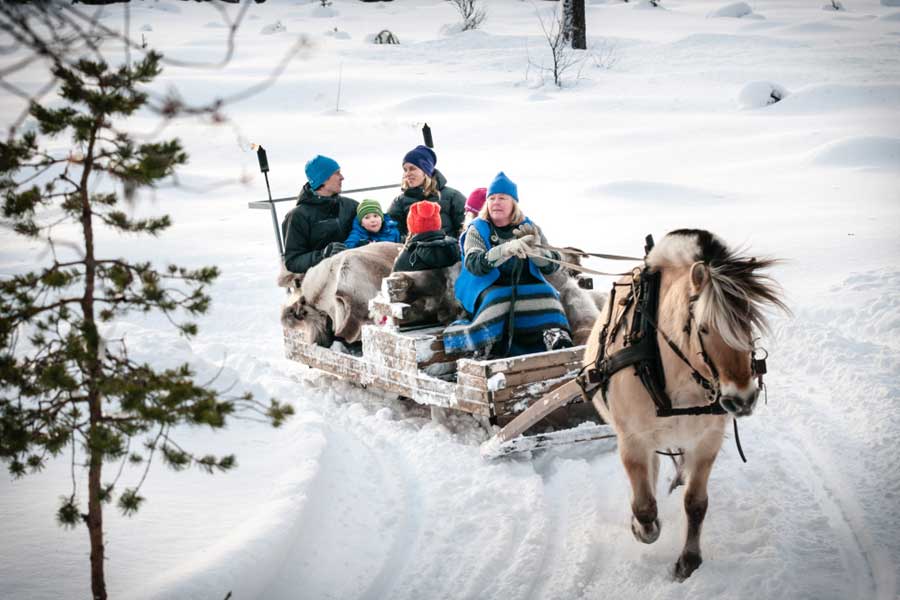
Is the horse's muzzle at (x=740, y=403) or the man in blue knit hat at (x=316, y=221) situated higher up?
the man in blue knit hat at (x=316, y=221)

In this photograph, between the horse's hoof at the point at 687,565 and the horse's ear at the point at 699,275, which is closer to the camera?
the horse's ear at the point at 699,275

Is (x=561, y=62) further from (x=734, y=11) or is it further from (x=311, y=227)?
(x=311, y=227)

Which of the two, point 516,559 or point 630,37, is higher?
point 630,37

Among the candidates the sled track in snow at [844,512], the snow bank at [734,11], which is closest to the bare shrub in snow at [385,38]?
the snow bank at [734,11]

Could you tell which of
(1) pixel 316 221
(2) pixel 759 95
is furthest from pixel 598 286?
(2) pixel 759 95

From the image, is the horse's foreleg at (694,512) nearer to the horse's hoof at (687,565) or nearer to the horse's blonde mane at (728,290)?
the horse's hoof at (687,565)

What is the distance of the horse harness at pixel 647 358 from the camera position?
385 centimetres

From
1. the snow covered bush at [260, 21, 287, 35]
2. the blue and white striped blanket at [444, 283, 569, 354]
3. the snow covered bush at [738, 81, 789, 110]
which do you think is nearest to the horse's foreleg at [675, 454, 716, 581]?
the blue and white striped blanket at [444, 283, 569, 354]

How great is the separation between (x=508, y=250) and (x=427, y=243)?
4.00 feet

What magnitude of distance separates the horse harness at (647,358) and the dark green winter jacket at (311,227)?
3.89 metres

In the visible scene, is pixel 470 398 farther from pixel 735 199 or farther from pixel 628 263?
pixel 735 199

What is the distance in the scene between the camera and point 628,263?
11.7m

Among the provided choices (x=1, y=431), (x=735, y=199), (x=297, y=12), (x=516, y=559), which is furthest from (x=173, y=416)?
(x=297, y=12)

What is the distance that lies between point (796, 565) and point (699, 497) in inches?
20.5
